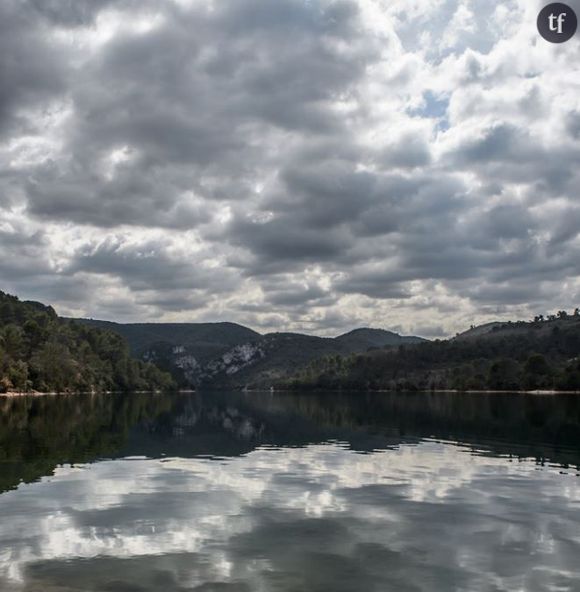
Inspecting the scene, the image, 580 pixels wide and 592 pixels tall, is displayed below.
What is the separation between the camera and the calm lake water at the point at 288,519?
22578mm

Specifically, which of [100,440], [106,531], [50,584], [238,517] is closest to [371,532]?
[238,517]

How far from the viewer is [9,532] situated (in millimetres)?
28344

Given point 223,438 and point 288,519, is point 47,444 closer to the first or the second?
point 223,438

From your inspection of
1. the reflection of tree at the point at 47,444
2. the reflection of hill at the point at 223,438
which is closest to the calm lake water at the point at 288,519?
the reflection of tree at the point at 47,444

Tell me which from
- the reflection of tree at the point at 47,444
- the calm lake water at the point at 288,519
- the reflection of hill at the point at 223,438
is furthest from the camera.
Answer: the reflection of hill at the point at 223,438

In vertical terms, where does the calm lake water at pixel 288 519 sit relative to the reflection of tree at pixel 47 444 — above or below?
above

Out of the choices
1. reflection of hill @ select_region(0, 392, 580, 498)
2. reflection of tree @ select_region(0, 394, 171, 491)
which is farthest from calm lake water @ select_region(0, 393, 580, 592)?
reflection of hill @ select_region(0, 392, 580, 498)

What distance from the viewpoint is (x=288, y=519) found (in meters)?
31.9

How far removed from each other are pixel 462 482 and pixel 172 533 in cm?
2312

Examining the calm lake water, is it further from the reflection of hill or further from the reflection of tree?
the reflection of hill

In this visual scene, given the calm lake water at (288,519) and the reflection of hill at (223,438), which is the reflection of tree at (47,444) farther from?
the calm lake water at (288,519)

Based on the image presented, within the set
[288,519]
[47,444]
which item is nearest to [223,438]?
[47,444]

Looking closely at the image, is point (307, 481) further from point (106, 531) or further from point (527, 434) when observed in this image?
point (527, 434)

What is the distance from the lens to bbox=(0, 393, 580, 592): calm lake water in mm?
22578
